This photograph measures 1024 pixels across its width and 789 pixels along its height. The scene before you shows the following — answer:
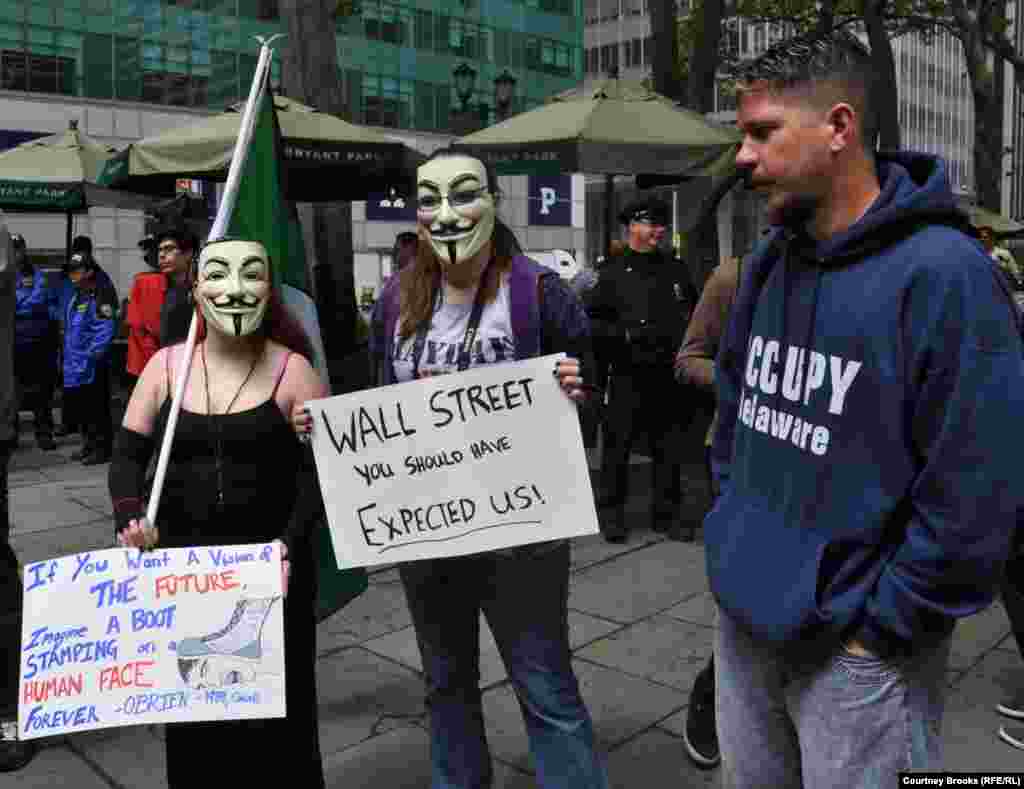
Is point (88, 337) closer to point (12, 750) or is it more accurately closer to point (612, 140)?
point (612, 140)

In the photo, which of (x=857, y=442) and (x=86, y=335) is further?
(x=86, y=335)

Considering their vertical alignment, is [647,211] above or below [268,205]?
above

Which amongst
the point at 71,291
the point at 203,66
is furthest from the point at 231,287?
the point at 203,66

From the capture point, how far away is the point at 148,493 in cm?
273

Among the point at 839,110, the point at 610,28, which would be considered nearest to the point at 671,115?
the point at 839,110

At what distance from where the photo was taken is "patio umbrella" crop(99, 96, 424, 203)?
675 cm

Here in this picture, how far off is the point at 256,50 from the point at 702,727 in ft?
103

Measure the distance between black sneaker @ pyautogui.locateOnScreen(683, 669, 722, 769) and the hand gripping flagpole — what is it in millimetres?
1782

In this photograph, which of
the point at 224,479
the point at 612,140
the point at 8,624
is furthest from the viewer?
the point at 612,140

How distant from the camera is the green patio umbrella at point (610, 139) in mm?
6320

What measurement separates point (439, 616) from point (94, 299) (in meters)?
7.10

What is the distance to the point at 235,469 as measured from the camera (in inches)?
100

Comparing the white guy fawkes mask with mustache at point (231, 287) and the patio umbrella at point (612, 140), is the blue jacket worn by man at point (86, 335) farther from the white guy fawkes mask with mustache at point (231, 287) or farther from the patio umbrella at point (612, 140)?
the white guy fawkes mask with mustache at point (231, 287)

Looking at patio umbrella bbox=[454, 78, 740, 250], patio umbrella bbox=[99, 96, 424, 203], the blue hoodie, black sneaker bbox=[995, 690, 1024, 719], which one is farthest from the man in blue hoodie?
patio umbrella bbox=[99, 96, 424, 203]
